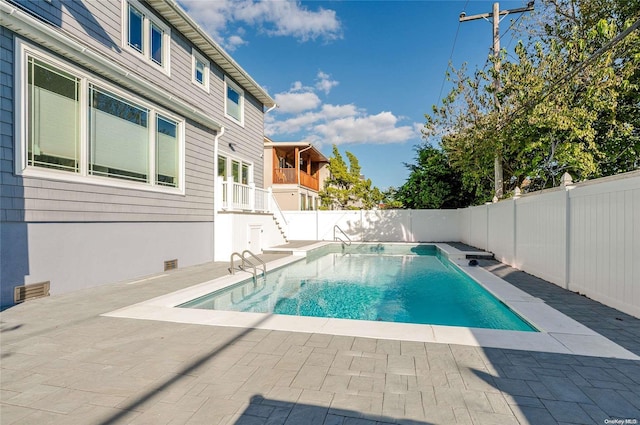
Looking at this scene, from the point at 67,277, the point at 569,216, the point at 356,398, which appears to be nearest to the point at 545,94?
the point at 569,216

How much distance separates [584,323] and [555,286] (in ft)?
8.37

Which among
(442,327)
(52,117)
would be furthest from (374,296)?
(52,117)

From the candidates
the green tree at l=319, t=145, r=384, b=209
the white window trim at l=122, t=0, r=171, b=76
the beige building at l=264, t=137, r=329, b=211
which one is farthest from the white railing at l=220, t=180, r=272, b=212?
the green tree at l=319, t=145, r=384, b=209

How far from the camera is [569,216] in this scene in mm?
6172

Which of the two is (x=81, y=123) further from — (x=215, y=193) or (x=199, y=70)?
(x=199, y=70)

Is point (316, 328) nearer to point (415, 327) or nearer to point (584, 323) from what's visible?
point (415, 327)

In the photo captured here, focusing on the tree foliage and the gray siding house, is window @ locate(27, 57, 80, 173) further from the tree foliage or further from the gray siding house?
the tree foliage

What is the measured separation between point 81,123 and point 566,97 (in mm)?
12352

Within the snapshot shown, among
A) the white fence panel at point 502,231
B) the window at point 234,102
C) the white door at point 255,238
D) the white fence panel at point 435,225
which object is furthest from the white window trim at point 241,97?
the white fence panel at point 435,225

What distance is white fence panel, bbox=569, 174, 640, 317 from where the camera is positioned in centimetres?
445

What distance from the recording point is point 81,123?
6.14 m

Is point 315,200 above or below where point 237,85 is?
below

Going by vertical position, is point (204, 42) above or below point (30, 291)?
above

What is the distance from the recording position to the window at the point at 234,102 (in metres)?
12.1
